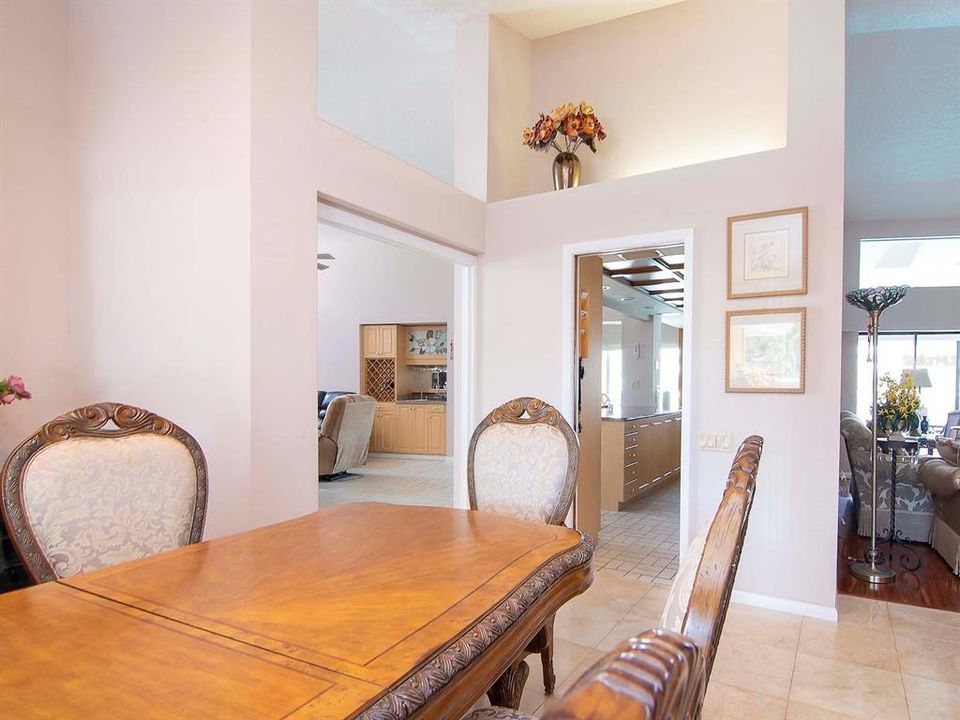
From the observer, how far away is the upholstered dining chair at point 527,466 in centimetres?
225

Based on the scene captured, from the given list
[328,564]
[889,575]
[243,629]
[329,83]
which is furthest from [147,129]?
[889,575]

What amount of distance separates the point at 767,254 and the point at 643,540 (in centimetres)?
237

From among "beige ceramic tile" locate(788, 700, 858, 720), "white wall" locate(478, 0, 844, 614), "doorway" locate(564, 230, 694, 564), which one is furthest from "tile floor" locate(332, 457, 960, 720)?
"doorway" locate(564, 230, 694, 564)

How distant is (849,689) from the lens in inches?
88.4

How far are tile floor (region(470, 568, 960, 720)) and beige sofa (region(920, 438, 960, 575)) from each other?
806 mm

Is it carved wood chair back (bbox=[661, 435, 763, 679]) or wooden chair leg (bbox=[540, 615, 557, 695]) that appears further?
wooden chair leg (bbox=[540, 615, 557, 695])

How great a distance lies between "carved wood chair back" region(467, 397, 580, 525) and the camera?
2.27 m

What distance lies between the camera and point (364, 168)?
10.00 feet

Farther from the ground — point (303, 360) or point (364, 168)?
point (364, 168)

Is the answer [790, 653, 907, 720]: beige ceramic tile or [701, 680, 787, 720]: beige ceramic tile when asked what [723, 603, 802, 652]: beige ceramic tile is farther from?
[701, 680, 787, 720]: beige ceramic tile

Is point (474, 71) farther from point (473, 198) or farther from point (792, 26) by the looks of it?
point (792, 26)

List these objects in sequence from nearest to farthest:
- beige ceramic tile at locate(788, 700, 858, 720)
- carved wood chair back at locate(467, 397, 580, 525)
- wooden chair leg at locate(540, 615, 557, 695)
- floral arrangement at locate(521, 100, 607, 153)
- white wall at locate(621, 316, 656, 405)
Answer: beige ceramic tile at locate(788, 700, 858, 720) → wooden chair leg at locate(540, 615, 557, 695) → carved wood chair back at locate(467, 397, 580, 525) → floral arrangement at locate(521, 100, 607, 153) → white wall at locate(621, 316, 656, 405)

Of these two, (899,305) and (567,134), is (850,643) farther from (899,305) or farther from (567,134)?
(899,305)

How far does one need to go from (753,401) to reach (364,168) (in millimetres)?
2514
